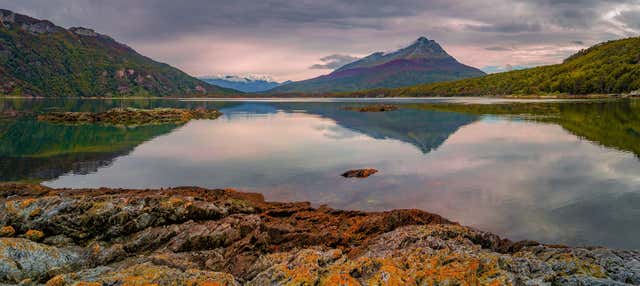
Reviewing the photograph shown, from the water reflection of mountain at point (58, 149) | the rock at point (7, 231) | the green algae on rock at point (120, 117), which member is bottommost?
the water reflection of mountain at point (58, 149)

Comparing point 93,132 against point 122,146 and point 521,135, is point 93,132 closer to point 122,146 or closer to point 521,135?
point 122,146

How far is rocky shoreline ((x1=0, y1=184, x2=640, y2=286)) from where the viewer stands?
8180 millimetres

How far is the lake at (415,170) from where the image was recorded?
16.9 metres

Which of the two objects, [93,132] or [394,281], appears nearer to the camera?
[394,281]

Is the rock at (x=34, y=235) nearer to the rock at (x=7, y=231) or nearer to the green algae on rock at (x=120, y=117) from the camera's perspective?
the rock at (x=7, y=231)

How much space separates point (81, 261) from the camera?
10.3 m

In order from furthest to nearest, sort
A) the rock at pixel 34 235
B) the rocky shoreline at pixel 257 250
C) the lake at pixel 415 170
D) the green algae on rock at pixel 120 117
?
the green algae on rock at pixel 120 117, the lake at pixel 415 170, the rock at pixel 34 235, the rocky shoreline at pixel 257 250

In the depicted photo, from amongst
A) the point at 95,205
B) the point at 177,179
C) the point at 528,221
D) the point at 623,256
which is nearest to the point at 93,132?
the point at 177,179

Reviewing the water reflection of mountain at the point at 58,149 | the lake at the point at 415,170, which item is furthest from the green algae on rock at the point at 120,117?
the lake at the point at 415,170

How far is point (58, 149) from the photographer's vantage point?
37969mm

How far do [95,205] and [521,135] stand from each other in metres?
47.4

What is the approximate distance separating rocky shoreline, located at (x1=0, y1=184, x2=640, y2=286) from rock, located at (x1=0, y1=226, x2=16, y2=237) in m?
0.03

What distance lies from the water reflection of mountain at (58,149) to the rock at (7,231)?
16545 millimetres

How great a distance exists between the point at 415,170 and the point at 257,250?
17950 millimetres
